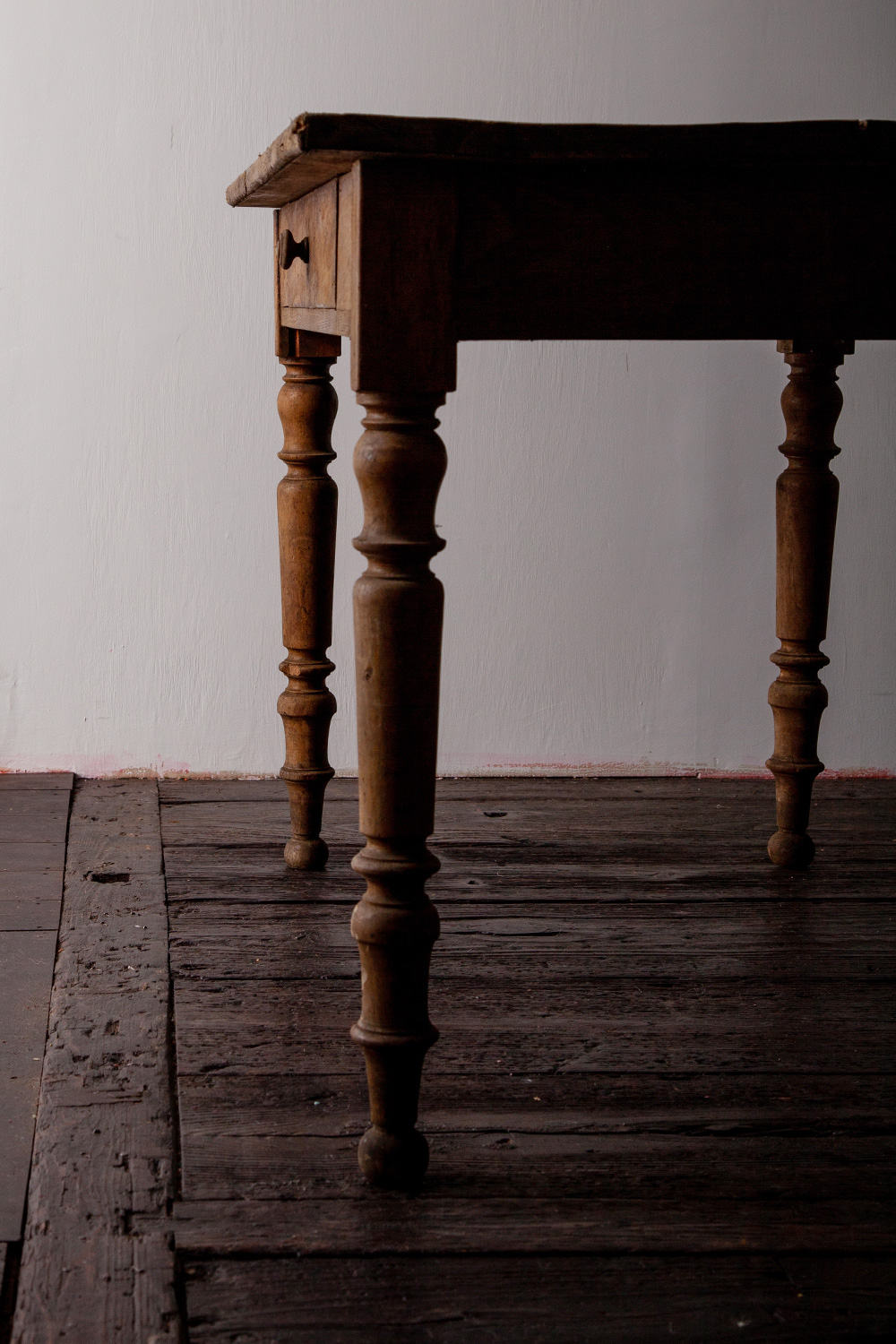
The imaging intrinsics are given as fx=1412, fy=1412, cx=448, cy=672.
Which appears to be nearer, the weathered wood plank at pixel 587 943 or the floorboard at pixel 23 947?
the floorboard at pixel 23 947

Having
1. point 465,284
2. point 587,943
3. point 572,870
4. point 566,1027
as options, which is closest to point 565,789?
point 572,870

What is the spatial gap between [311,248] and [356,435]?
1040mm

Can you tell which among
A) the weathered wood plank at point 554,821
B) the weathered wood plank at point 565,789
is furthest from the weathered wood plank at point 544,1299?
the weathered wood plank at point 565,789

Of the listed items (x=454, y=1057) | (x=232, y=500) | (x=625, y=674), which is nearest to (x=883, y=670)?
(x=625, y=674)

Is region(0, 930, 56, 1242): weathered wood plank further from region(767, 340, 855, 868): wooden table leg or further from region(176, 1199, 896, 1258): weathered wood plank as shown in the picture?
region(767, 340, 855, 868): wooden table leg

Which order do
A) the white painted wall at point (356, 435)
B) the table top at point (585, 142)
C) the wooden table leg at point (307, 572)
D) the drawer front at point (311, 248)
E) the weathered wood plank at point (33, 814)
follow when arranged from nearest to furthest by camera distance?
the table top at point (585, 142), the drawer front at point (311, 248), the wooden table leg at point (307, 572), the weathered wood plank at point (33, 814), the white painted wall at point (356, 435)

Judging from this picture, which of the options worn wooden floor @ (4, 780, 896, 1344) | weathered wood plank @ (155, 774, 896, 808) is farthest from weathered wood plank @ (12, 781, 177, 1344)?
weathered wood plank @ (155, 774, 896, 808)

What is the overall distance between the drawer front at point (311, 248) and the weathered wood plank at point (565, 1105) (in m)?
0.69

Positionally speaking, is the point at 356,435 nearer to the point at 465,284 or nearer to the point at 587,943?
the point at 587,943

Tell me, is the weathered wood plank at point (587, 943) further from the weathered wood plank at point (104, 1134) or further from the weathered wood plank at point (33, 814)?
the weathered wood plank at point (33, 814)

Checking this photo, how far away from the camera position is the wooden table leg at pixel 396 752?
1051 mm

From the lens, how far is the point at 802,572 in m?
1.95

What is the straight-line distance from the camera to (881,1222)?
1.04m

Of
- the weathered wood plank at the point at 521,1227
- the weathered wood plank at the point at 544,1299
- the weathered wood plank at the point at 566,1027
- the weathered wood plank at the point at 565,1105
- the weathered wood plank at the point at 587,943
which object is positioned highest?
the weathered wood plank at the point at 544,1299
